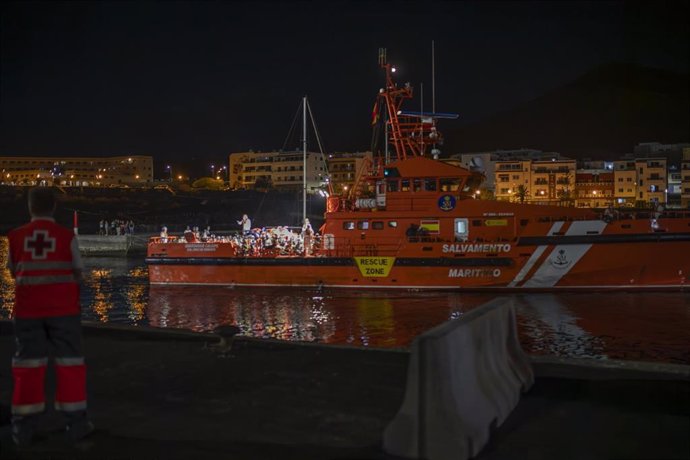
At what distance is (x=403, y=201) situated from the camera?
21.3 metres

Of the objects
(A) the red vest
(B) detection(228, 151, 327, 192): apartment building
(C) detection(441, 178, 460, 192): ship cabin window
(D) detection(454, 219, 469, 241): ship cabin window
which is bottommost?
(D) detection(454, 219, 469, 241): ship cabin window

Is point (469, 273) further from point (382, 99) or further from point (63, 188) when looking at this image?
point (63, 188)

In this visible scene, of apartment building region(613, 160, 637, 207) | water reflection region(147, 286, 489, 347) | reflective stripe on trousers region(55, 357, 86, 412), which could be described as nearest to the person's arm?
reflective stripe on trousers region(55, 357, 86, 412)

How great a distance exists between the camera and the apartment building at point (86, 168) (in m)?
128

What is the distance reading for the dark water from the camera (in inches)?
528

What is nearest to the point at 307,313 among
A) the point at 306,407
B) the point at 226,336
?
the point at 226,336

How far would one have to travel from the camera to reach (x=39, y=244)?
158 inches

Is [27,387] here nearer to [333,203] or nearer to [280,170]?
[333,203]

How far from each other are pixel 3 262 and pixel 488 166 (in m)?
58.7

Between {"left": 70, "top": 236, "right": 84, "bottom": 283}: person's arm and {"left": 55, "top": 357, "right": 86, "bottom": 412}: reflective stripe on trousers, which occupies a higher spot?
{"left": 70, "top": 236, "right": 84, "bottom": 283}: person's arm

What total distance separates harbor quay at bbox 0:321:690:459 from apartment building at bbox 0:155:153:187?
4973 inches

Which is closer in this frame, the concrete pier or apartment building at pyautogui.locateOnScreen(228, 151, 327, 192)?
the concrete pier

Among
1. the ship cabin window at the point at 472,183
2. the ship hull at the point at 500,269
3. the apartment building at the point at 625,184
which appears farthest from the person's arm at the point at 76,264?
the apartment building at the point at 625,184

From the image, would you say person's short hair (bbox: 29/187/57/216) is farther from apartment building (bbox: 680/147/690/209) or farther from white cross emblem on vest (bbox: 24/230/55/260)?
apartment building (bbox: 680/147/690/209)
